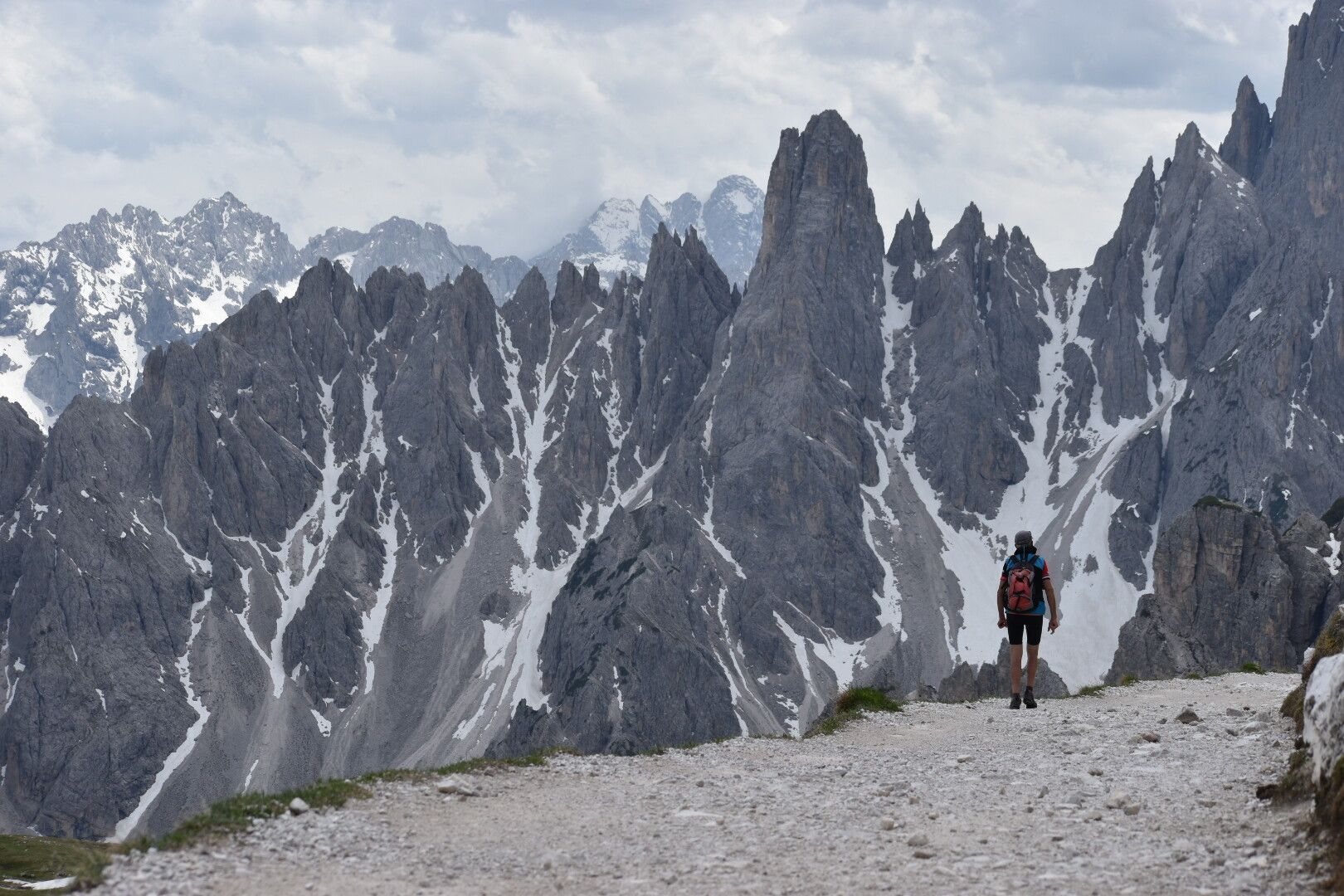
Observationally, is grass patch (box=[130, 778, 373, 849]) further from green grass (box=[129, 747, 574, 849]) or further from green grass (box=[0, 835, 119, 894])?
green grass (box=[0, 835, 119, 894])

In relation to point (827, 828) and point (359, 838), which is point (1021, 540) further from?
point (359, 838)

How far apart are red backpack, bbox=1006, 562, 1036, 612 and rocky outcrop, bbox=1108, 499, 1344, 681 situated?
327ft

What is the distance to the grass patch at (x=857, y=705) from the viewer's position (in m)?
24.1

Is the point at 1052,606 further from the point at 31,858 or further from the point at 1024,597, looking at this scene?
the point at 31,858

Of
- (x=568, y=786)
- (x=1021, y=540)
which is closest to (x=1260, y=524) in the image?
(x=1021, y=540)

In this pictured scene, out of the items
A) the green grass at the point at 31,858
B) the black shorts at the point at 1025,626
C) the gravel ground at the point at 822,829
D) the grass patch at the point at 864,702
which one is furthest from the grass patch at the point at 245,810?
the green grass at the point at 31,858

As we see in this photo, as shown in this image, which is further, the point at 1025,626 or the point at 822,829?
the point at 1025,626

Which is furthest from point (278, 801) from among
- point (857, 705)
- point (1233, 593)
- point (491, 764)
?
point (1233, 593)

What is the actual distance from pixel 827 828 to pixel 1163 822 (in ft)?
12.1

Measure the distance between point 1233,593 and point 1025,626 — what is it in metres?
135

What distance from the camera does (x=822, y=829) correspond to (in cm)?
1397

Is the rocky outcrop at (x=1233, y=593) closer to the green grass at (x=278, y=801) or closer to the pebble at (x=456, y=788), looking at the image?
the green grass at (x=278, y=801)

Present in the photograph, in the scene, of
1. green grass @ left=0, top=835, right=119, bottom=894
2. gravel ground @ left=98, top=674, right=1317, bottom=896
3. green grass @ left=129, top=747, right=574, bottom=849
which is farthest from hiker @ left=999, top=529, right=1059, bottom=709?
green grass @ left=0, top=835, right=119, bottom=894

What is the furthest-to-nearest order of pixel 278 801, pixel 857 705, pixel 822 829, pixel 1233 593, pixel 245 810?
pixel 1233 593, pixel 857 705, pixel 278 801, pixel 822 829, pixel 245 810
